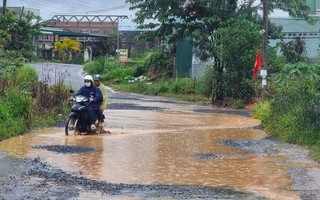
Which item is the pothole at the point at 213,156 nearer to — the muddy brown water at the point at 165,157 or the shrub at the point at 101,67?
the muddy brown water at the point at 165,157

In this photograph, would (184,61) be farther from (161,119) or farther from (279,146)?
(279,146)

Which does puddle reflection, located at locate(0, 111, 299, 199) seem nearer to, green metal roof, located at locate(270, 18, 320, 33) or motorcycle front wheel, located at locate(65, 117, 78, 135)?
motorcycle front wheel, located at locate(65, 117, 78, 135)

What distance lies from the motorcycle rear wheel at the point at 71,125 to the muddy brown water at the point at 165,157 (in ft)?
0.81

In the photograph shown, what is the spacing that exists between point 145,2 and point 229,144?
2686cm

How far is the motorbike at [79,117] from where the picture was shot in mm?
16688

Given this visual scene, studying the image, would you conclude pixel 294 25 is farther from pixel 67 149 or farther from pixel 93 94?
pixel 67 149

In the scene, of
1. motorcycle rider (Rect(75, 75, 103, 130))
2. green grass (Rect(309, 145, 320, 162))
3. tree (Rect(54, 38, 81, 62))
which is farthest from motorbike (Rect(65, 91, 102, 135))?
tree (Rect(54, 38, 81, 62))

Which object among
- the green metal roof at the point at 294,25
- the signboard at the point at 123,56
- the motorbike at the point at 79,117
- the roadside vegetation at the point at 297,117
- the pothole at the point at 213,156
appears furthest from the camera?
the signboard at the point at 123,56

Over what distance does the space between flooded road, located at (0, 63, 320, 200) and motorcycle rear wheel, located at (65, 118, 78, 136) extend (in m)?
0.32

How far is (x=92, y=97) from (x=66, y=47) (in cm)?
6916

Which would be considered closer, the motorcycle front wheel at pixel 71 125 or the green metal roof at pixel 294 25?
the motorcycle front wheel at pixel 71 125

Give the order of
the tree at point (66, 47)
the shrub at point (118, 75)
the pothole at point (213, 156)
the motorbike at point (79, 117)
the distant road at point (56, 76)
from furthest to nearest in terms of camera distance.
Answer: the tree at point (66, 47), the shrub at point (118, 75), the distant road at point (56, 76), the motorbike at point (79, 117), the pothole at point (213, 156)

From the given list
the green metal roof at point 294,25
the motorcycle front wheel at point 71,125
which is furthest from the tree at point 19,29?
the green metal roof at point 294,25

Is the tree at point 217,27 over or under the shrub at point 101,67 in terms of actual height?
over
